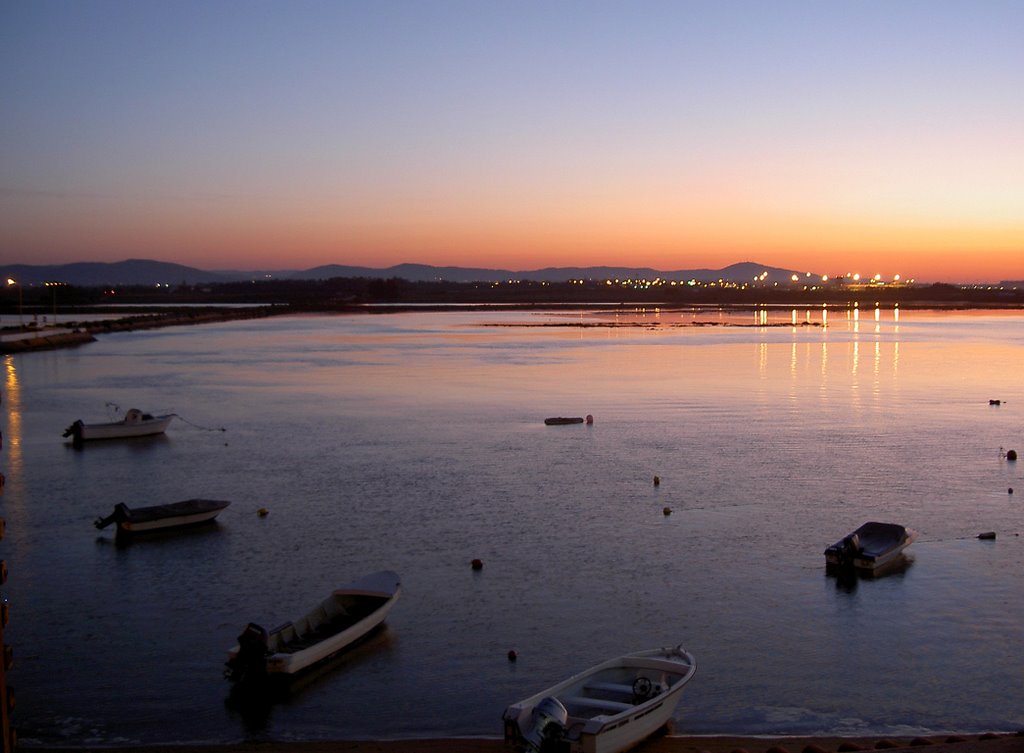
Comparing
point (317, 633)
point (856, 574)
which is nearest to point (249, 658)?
point (317, 633)

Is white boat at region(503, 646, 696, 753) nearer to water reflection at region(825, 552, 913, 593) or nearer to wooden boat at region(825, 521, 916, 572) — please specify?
water reflection at region(825, 552, 913, 593)

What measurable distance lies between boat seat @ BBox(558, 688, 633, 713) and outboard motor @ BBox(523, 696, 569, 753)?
0.63 meters

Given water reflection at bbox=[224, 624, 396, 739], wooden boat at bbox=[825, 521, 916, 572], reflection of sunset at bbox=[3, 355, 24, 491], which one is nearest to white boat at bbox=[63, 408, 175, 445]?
reflection of sunset at bbox=[3, 355, 24, 491]

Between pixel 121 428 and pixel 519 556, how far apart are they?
46.1ft

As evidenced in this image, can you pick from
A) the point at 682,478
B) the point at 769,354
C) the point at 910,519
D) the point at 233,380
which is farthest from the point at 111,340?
the point at 910,519

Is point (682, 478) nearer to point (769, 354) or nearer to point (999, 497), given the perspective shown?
point (999, 497)

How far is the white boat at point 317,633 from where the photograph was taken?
8.87m

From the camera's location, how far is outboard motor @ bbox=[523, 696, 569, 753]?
23.1 ft

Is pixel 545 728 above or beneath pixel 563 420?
beneath

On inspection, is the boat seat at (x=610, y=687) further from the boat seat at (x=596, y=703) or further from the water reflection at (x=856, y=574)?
the water reflection at (x=856, y=574)

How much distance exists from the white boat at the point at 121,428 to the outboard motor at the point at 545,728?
18337mm

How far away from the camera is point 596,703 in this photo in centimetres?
772

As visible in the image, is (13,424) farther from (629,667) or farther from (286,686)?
(629,667)

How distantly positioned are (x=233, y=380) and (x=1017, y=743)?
103 feet
